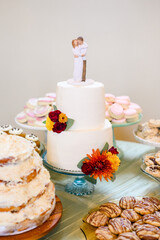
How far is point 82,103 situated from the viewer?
1.67 m

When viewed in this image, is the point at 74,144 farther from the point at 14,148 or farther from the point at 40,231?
the point at 40,231

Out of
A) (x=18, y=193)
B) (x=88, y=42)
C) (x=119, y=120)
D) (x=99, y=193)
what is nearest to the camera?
(x=18, y=193)

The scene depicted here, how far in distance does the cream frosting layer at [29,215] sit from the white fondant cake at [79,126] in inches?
13.0

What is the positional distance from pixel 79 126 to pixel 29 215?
57cm

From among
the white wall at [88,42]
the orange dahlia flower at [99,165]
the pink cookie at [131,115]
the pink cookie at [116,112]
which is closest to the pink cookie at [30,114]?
the pink cookie at [116,112]

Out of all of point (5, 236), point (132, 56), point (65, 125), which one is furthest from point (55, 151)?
point (132, 56)

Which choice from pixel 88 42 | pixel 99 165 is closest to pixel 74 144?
pixel 99 165

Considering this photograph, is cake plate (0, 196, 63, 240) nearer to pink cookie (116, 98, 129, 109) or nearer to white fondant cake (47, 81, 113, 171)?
white fondant cake (47, 81, 113, 171)

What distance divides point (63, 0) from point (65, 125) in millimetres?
2196

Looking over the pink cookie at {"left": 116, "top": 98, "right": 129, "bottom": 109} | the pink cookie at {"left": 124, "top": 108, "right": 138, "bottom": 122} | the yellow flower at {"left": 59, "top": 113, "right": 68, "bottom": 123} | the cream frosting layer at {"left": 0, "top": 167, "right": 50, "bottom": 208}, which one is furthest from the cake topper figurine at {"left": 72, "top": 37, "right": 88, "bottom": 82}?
the pink cookie at {"left": 116, "top": 98, "right": 129, "bottom": 109}

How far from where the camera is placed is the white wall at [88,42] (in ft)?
11.0

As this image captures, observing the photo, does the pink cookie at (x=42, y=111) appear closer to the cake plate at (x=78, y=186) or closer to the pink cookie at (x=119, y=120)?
the pink cookie at (x=119, y=120)

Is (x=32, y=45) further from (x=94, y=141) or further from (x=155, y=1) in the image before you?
(x=94, y=141)

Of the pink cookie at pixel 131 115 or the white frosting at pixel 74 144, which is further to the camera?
the pink cookie at pixel 131 115
